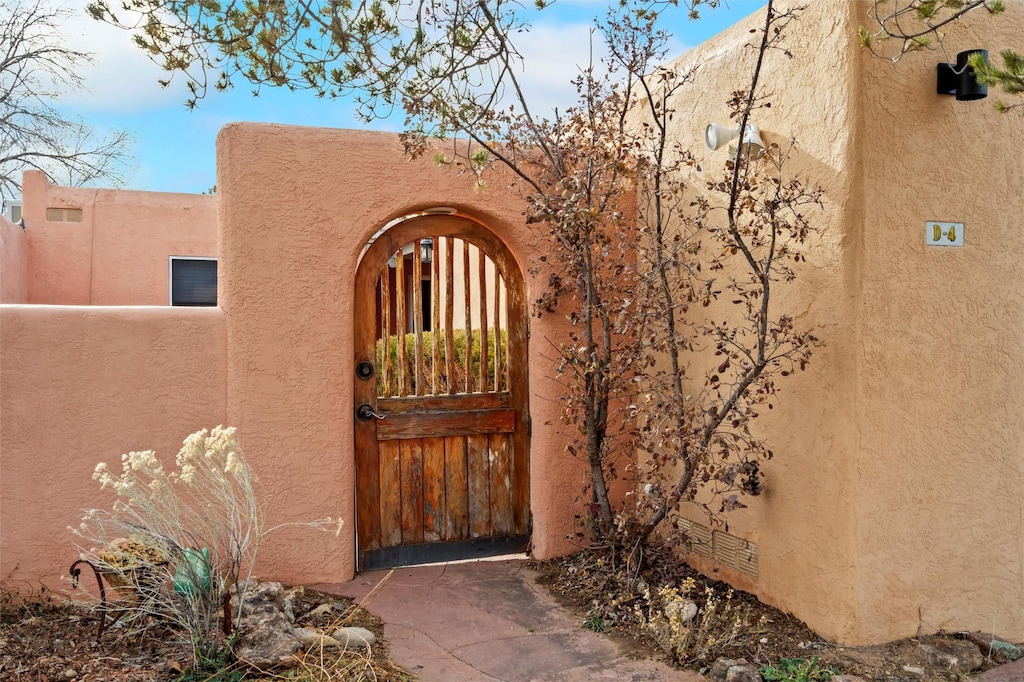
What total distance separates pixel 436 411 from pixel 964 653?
3388 millimetres

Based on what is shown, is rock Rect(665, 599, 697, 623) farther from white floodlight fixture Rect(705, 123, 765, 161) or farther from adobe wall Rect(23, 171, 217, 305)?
adobe wall Rect(23, 171, 217, 305)

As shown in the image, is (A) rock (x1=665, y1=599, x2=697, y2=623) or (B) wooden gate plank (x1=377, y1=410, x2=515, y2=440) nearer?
(A) rock (x1=665, y1=599, x2=697, y2=623)

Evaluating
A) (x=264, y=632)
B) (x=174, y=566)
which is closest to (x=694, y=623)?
(x=264, y=632)

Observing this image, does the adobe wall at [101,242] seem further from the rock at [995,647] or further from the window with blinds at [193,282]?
the rock at [995,647]

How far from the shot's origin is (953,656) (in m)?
4.02

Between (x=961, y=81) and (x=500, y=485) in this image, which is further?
(x=500, y=485)

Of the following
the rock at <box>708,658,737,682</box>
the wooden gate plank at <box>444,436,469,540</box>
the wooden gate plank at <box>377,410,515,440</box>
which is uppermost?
the wooden gate plank at <box>377,410,515,440</box>

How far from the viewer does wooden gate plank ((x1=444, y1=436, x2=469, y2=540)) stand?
18.1 feet

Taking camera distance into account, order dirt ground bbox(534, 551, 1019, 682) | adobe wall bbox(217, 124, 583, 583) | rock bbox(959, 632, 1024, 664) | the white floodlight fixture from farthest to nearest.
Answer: adobe wall bbox(217, 124, 583, 583) < the white floodlight fixture < rock bbox(959, 632, 1024, 664) < dirt ground bbox(534, 551, 1019, 682)

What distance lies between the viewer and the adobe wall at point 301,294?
4914 millimetres

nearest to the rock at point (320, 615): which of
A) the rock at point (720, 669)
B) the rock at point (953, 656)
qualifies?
the rock at point (720, 669)

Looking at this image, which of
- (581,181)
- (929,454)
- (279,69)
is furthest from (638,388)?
(279,69)

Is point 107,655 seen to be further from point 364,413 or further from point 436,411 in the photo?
point 436,411

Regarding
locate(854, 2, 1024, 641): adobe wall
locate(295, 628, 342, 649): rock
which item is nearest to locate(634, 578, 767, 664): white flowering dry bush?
locate(854, 2, 1024, 641): adobe wall
